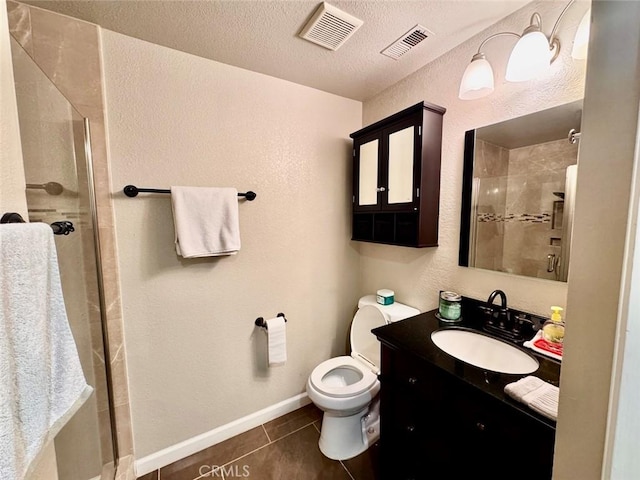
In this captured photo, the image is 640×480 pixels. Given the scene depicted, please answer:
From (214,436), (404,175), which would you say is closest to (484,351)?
(404,175)

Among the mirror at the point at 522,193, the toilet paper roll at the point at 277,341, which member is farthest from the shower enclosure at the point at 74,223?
the mirror at the point at 522,193

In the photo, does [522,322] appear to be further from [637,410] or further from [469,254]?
[637,410]

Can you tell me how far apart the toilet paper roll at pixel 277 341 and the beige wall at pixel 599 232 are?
1.47 metres

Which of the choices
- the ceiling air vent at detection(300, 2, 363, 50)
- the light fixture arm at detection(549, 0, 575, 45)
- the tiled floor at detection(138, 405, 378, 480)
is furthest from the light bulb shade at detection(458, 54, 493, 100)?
the tiled floor at detection(138, 405, 378, 480)

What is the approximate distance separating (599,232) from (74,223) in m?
1.70

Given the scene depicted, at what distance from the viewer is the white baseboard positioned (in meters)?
1.48

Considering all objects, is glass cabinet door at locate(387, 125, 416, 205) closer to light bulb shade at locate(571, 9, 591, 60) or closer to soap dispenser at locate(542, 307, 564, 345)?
light bulb shade at locate(571, 9, 591, 60)

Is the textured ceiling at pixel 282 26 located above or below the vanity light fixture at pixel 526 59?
above

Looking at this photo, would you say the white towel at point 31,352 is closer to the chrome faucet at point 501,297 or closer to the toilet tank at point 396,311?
the toilet tank at point 396,311

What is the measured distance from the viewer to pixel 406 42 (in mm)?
1373

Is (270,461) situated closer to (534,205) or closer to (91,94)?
(534,205)

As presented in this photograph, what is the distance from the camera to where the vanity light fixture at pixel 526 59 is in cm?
99

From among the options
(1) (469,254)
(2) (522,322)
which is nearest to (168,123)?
(1) (469,254)

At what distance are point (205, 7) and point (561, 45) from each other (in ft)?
4.96
